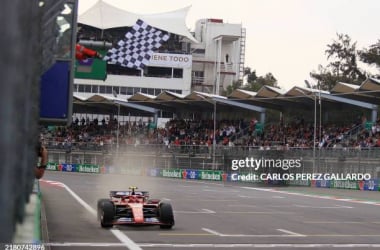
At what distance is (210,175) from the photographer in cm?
5022

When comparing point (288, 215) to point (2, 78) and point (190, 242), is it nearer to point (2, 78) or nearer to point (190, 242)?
point (190, 242)

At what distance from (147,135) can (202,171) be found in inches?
567

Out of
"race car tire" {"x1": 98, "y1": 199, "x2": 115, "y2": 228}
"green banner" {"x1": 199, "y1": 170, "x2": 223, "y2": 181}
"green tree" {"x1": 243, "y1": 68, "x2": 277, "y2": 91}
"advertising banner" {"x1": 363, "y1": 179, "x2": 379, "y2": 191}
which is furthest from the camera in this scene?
"green tree" {"x1": 243, "y1": 68, "x2": 277, "y2": 91}

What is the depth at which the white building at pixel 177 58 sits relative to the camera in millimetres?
91875

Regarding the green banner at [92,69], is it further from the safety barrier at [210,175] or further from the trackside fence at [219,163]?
the safety barrier at [210,175]

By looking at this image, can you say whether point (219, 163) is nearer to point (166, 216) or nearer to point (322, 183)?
point (322, 183)

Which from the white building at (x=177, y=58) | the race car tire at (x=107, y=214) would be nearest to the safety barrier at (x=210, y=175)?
the race car tire at (x=107, y=214)

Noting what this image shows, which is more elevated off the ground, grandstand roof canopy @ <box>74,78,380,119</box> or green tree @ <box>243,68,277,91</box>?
green tree @ <box>243,68,277,91</box>

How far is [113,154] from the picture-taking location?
190 feet

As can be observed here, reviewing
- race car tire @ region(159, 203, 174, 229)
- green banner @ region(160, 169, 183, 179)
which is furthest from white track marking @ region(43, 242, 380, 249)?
green banner @ region(160, 169, 183, 179)

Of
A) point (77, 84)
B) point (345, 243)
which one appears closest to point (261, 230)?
point (345, 243)

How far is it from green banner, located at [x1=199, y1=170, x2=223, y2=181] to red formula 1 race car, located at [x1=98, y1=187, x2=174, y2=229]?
3463 cm

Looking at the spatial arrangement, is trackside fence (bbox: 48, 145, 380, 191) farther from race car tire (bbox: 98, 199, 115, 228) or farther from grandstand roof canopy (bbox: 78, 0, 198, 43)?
grandstand roof canopy (bbox: 78, 0, 198, 43)

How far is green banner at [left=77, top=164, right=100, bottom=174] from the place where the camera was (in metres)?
57.3
